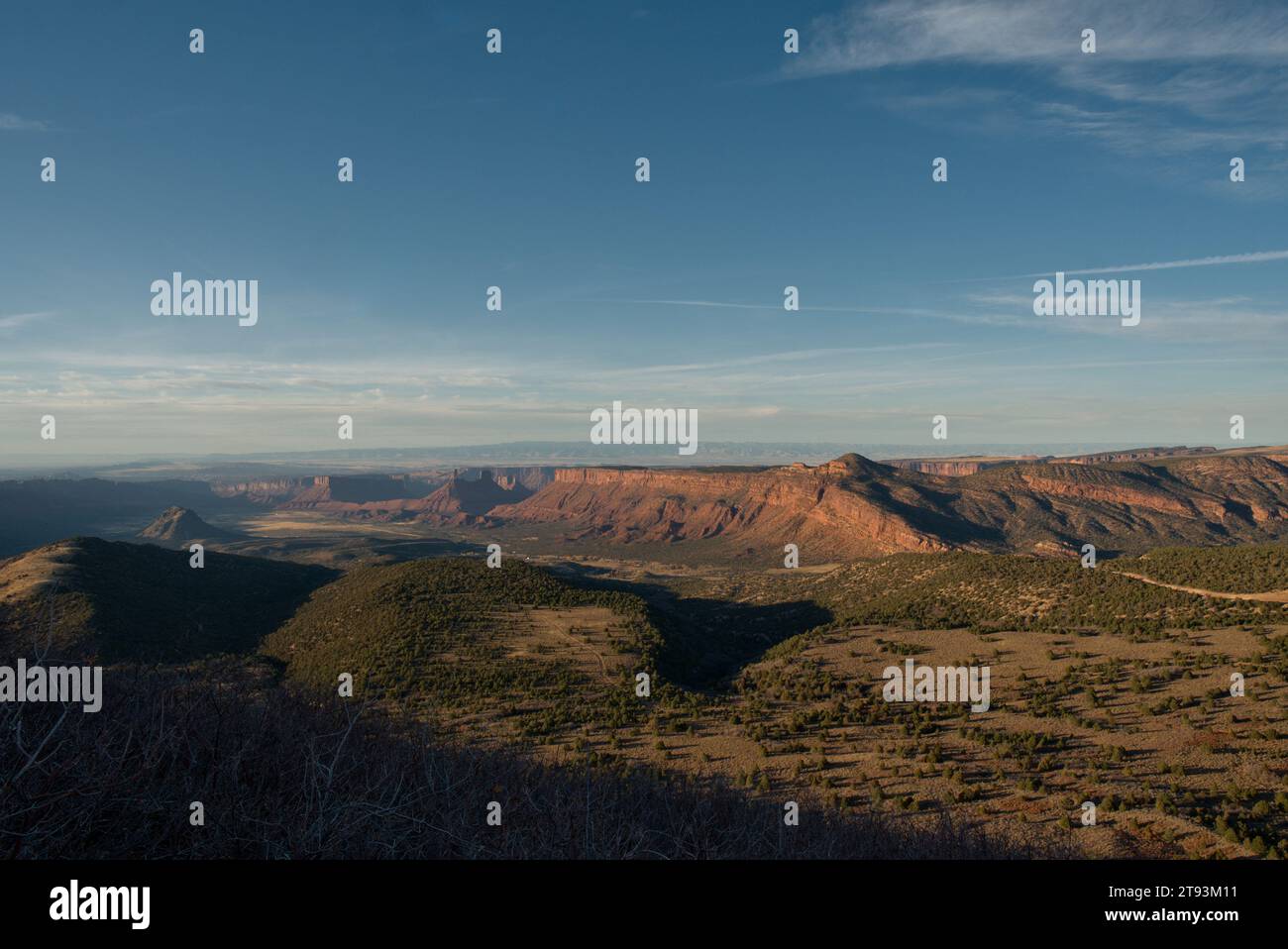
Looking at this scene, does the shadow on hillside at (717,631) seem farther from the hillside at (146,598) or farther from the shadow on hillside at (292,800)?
the hillside at (146,598)

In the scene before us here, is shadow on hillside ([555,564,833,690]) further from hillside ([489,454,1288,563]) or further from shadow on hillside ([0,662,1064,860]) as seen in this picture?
hillside ([489,454,1288,563])

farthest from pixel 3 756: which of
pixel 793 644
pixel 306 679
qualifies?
pixel 793 644

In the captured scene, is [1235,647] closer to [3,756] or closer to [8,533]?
[3,756]

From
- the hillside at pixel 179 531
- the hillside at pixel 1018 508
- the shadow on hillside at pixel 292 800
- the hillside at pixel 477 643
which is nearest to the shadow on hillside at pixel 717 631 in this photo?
the hillside at pixel 477 643

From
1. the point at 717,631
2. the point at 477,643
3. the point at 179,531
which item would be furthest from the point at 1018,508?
the point at 179,531

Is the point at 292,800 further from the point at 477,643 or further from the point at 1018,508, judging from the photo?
the point at 1018,508

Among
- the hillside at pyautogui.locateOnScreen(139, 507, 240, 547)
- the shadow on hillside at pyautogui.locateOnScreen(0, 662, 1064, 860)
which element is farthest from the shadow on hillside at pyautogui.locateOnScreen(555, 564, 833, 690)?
the hillside at pyautogui.locateOnScreen(139, 507, 240, 547)

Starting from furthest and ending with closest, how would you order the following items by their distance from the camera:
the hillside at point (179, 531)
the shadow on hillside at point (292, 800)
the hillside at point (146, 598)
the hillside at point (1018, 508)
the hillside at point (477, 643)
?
the hillside at point (179, 531) → the hillside at point (1018, 508) → the hillside at point (146, 598) → the hillside at point (477, 643) → the shadow on hillside at point (292, 800)

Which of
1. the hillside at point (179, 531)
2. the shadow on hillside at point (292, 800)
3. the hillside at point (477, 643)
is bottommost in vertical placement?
the hillside at point (179, 531)
